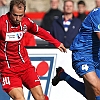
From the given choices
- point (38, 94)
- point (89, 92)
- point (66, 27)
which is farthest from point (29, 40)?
point (89, 92)

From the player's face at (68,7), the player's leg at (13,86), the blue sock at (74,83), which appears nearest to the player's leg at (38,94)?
the player's leg at (13,86)

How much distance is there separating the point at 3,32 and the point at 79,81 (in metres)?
1.77

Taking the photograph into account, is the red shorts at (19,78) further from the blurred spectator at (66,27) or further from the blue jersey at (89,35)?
the blurred spectator at (66,27)

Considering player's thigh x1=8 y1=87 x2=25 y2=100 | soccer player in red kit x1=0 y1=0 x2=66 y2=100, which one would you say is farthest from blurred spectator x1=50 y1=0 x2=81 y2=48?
player's thigh x1=8 y1=87 x2=25 y2=100

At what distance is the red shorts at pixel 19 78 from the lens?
25.8ft

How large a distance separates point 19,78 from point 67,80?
3.42 ft

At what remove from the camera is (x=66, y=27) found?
36.6ft

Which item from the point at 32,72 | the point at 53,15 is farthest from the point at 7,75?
the point at 53,15

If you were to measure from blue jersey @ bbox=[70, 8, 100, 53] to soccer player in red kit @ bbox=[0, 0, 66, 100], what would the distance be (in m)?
0.84

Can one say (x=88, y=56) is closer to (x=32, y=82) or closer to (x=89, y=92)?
(x=89, y=92)

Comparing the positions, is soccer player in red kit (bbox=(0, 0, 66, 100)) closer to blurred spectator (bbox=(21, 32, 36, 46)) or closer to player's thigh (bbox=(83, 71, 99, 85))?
player's thigh (bbox=(83, 71, 99, 85))

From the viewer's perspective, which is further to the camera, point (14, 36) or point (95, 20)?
point (14, 36)

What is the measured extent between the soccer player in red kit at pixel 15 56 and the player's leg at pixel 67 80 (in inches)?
31.0

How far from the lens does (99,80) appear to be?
757 centimetres
